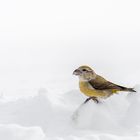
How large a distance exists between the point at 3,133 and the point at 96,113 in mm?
1424

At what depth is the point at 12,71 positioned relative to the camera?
17969mm

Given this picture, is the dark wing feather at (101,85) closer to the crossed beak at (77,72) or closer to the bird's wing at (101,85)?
the bird's wing at (101,85)

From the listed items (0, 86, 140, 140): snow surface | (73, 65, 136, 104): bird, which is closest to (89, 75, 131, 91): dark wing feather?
(73, 65, 136, 104): bird

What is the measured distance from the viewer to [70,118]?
28.7ft

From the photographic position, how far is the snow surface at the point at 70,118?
7.80 metres

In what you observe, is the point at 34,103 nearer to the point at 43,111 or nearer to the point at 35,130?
the point at 43,111

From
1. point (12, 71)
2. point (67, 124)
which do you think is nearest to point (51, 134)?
point (67, 124)

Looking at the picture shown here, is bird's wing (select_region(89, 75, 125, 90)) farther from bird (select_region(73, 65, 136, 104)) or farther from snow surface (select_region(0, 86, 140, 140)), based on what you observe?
snow surface (select_region(0, 86, 140, 140))

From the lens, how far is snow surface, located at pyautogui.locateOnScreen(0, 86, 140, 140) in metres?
7.80

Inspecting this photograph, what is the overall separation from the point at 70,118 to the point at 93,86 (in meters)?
0.58

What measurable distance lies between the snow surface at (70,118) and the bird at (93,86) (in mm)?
106

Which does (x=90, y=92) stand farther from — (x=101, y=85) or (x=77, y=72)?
(x=77, y=72)

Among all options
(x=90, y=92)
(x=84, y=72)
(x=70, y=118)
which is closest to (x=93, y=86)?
(x=90, y=92)

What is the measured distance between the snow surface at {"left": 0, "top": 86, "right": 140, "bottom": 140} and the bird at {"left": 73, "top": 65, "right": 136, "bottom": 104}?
0.11 metres
